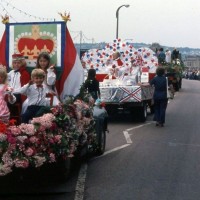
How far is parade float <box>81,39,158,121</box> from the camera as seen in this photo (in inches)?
622

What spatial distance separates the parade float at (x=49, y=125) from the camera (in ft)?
21.3

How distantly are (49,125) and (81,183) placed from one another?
1.32m

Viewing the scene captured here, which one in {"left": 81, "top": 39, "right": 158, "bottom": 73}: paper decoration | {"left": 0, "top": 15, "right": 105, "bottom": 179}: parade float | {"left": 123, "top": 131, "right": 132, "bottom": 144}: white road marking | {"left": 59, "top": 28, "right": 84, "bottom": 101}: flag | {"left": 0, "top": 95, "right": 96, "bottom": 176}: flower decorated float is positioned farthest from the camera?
{"left": 81, "top": 39, "right": 158, "bottom": 73}: paper decoration

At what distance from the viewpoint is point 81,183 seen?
7898 millimetres

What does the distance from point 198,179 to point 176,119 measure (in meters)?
9.54

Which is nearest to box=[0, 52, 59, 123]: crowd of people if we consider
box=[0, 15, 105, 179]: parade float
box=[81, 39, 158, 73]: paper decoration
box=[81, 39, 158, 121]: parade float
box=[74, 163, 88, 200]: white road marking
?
box=[0, 15, 105, 179]: parade float

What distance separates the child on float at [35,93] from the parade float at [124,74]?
7.68 m

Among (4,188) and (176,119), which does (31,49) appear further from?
(176,119)

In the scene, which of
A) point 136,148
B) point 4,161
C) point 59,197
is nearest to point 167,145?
point 136,148

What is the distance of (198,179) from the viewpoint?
27.1ft

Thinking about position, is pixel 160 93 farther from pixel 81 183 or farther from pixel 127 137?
pixel 81 183

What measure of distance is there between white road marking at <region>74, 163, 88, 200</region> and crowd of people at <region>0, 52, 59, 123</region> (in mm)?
1143

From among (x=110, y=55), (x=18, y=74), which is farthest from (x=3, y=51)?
(x=110, y=55)

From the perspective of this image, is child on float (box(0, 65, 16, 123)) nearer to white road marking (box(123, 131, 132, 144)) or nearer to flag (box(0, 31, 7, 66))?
flag (box(0, 31, 7, 66))
